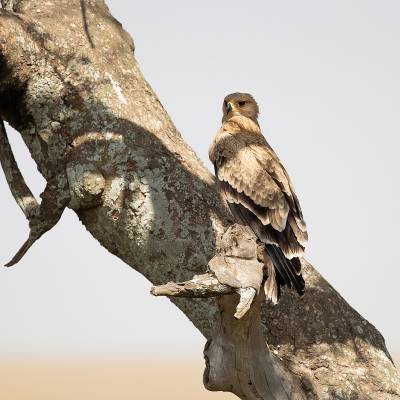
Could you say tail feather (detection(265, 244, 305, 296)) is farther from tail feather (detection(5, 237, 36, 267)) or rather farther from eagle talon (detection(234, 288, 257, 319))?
tail feather (detection(5, 237, 36, 267))

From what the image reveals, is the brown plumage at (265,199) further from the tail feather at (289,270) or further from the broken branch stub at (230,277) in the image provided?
the broken branch stub at (230,277)

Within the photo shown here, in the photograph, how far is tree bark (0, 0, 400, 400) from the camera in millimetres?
6129

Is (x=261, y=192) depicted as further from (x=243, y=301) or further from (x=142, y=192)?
Answer: (x=243, y=301)

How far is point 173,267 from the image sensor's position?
20.9 ft

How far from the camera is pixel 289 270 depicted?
6281 mm

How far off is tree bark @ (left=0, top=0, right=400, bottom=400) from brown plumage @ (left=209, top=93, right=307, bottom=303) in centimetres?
28

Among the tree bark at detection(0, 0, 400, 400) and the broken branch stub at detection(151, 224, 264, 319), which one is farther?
the tree bark at detection(0, 0, 400, 400)

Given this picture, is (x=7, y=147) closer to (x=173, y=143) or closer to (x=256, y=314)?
(x=173, y=143)

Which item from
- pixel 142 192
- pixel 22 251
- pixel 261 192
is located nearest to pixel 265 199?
pixel 261 192

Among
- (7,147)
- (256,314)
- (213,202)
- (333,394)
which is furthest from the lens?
(7,147)

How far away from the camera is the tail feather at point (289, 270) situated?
245 inches

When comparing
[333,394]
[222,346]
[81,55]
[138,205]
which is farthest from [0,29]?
[333,394]

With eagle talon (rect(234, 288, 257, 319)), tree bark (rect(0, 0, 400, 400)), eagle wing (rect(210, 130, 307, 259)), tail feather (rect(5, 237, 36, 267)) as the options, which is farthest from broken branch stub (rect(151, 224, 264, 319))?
tail feather (rect(5, 237, 36, 267))

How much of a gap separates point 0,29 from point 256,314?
3.67 m
